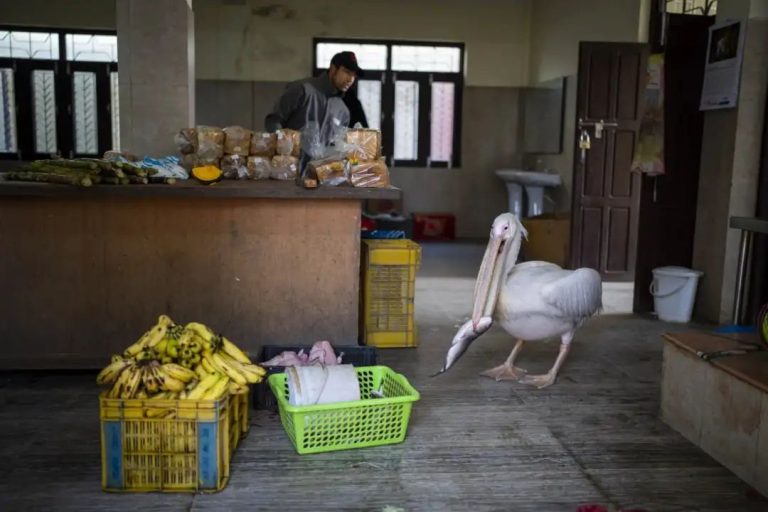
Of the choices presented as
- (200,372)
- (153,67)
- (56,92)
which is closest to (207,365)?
(200,372)

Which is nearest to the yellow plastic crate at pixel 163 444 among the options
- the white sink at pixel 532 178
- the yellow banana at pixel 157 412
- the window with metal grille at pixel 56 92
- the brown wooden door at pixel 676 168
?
the yellow banana at pixel 157 412

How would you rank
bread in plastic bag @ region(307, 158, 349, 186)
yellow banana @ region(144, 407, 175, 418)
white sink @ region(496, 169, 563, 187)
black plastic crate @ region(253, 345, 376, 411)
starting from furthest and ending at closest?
white sink @ region(496, 169, 563, 187), bread in plastic bag @ region(307, 158, 349, 186), black plastic crate @ region(253, 345, 376, 411), yellow banana @ region(144, 407, 175, 418)

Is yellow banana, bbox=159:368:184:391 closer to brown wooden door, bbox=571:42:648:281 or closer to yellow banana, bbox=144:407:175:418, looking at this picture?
yellow banana, bbox=144:407:175:418

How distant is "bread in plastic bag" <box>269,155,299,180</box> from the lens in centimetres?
453

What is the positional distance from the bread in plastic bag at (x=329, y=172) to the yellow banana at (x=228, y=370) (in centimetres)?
142

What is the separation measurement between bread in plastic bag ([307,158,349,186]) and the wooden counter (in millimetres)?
106

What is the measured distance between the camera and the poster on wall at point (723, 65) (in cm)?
505

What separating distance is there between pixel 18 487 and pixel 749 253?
445cm

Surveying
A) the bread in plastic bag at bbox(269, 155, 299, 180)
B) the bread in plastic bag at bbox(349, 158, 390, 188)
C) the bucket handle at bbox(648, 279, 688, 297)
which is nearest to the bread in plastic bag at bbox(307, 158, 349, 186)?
the bread in plastic bag at bbox(349, 158, 390, 188)

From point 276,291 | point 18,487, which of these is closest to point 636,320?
point 276,291

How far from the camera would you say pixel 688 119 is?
18.4 ft

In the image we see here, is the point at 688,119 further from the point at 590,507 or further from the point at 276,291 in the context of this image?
the point at 590,507

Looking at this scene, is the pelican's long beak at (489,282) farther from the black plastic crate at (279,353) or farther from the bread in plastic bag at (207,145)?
the bread in plastic bag at (207,145)

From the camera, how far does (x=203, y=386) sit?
2631 millimetres
